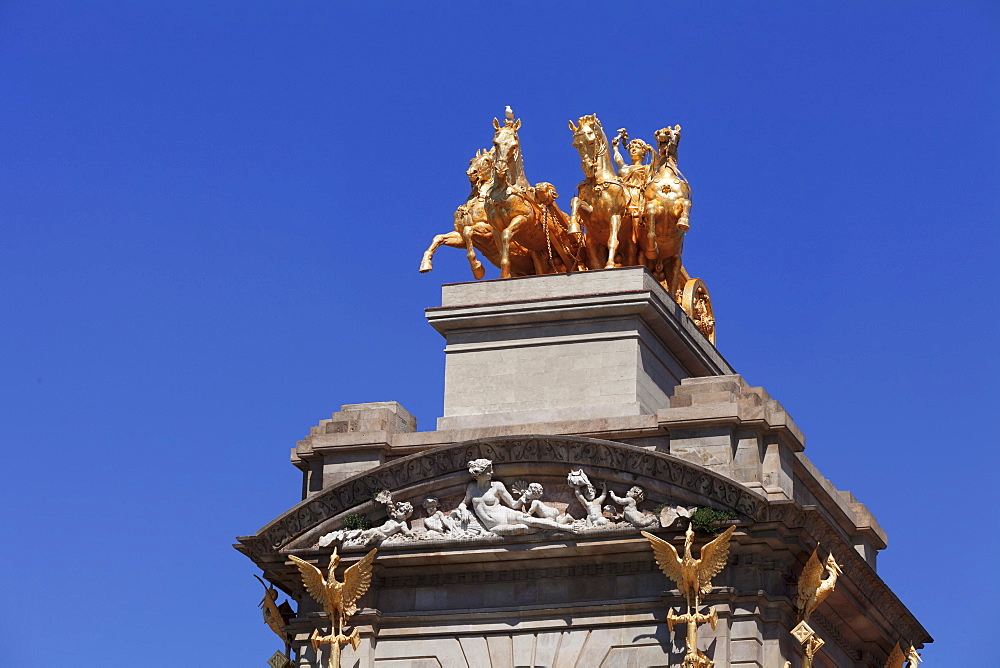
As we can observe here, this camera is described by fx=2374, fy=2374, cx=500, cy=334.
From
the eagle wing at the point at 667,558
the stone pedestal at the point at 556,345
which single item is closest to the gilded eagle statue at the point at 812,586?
the eagle wing at the point at 667,558

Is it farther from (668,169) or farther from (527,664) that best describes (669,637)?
(668,169)

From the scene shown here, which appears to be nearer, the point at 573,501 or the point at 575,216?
the point at 573,501

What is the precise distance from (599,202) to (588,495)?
8.67 metres

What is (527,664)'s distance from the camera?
155 ft

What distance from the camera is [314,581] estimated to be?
47938mm

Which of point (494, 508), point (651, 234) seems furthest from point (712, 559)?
point (651, 234)

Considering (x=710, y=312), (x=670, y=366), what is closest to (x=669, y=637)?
(x=670, y=366)

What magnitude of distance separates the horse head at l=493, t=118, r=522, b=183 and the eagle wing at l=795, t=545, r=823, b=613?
12213 mm

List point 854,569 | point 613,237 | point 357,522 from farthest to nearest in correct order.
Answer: point 613,237 < point 854,569 < point 357,522

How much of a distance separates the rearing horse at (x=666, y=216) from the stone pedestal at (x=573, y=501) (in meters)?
2.33

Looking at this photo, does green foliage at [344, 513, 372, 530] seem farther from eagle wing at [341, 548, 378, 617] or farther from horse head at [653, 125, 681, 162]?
horse head at [653, 125, 681, 162]

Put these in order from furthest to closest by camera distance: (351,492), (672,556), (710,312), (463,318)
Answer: (710,312), (463,318), (351,492), (672,556)

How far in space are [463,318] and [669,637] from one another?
9.43 meters

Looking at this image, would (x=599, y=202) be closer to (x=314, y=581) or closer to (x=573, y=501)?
(x=573, y=501)
